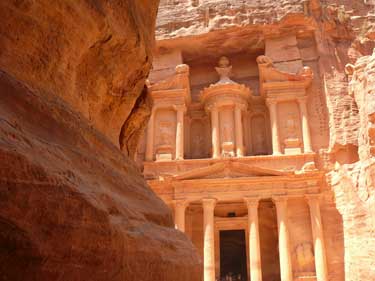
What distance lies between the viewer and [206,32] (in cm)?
2086

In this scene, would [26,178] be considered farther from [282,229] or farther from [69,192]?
[282,229]

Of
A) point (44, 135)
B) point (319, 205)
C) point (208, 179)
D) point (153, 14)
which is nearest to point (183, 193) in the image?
point (208, 179)

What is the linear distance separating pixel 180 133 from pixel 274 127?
13.5ft

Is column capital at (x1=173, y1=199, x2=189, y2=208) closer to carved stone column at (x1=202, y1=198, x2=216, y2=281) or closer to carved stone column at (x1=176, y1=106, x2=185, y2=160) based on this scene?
carved stone column at (x1=202, y1=198, x2=216, y2=281)

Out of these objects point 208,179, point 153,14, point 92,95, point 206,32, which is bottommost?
point 92,95

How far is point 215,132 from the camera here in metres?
18.5

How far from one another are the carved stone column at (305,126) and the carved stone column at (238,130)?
2.63 meters

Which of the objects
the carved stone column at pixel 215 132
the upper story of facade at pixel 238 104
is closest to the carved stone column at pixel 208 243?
the upper story of facade at pixel 238 104

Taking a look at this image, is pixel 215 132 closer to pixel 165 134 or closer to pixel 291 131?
pixel 165 134

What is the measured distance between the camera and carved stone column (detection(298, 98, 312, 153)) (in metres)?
17.4

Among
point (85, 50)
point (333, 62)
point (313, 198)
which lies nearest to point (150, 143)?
point (313, 198)

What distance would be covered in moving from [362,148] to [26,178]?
14858mm

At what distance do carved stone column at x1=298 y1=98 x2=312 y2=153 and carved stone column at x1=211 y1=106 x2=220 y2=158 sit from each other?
364cm

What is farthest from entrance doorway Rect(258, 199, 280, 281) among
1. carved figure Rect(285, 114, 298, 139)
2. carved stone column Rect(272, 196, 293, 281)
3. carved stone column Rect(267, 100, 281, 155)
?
carved figure Rect(285, 114, 298, 139)
